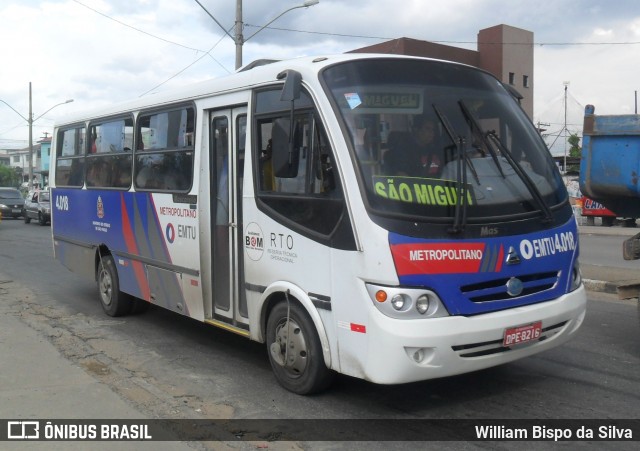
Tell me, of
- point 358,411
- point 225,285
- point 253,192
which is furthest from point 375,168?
point 225,285

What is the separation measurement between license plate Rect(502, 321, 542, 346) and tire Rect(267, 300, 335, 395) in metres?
1.38

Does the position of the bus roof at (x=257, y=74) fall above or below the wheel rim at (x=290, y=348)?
above

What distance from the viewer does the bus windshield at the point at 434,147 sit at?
4516 millimetres

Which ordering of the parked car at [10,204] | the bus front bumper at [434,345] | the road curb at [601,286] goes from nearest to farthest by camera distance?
the bus front bumper at [434,345]
the road curb at [601,286]
the parked car at [10,204]

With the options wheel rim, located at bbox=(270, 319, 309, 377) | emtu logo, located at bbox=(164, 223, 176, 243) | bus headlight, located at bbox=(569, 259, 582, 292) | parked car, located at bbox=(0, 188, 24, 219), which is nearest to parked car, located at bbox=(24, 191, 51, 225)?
parked car, located at bbox=(0, 188, 24, 219)

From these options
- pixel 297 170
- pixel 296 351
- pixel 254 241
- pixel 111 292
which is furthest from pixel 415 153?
pixel 111 292

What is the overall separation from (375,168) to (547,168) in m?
1.69

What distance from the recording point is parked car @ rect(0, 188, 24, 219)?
33.1 m

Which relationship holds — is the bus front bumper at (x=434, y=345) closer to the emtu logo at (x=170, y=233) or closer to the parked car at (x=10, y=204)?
the emtu logo at (x=170, y=233)

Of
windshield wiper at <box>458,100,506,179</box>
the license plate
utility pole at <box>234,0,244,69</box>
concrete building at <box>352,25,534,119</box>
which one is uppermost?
concrete building at <box>352,25,534,119</box>

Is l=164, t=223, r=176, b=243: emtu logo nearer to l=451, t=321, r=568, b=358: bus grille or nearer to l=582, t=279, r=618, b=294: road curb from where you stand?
l=451, t=321, r=568, b=358: bus grille

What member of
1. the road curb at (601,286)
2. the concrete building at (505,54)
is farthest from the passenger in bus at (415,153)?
the concrete building at (505,54)

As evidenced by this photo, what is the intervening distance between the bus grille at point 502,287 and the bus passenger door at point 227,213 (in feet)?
7.25

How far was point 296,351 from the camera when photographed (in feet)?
16.6
